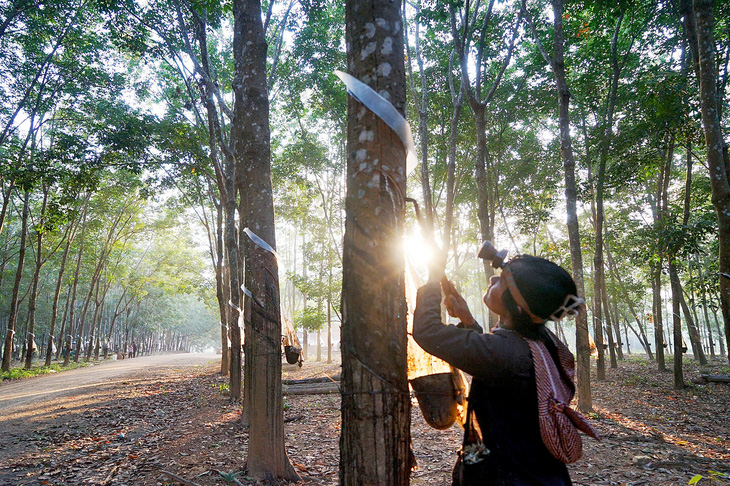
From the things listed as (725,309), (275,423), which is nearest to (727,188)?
(725,309)

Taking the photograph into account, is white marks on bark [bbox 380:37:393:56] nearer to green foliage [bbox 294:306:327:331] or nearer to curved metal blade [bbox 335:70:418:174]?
curved metal blade [bbox 335:70:418:174]

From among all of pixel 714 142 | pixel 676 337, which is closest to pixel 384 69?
pixel 714 142

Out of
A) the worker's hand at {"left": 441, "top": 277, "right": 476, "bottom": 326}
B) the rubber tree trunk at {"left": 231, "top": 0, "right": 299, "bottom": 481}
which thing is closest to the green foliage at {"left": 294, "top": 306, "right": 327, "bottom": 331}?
the rubber tree trunk at {"left": 231, "top": 0, "right": 299, "bottom": 481}

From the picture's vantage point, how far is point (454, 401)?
1.79 meters

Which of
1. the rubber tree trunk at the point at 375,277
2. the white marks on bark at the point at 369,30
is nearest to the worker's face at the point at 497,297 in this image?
the rubber tree trunk at the point at 375,277

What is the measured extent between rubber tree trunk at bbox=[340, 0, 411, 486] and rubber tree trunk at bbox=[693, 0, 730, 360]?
5.54 m

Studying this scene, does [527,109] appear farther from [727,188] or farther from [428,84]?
[727,188]

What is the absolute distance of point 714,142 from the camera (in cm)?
531

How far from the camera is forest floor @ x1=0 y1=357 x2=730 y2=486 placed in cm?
478

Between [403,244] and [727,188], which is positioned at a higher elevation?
[727,188]

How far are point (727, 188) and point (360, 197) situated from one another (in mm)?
5902

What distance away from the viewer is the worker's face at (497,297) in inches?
68.7

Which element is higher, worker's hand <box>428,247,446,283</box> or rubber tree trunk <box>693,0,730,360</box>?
rubber tree trunk <box>693,0,730,360</box>

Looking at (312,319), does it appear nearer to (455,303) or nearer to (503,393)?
(455,303)
